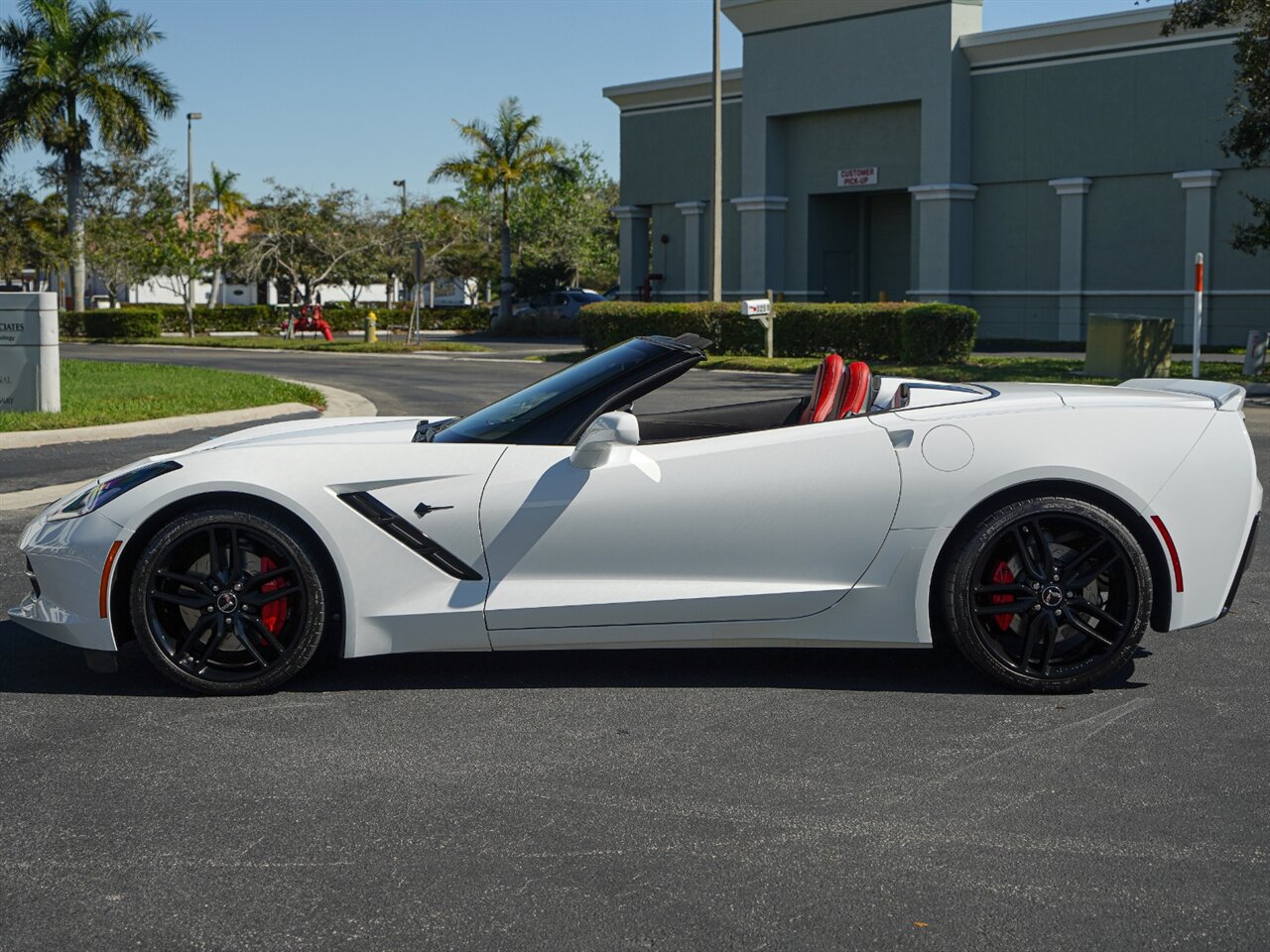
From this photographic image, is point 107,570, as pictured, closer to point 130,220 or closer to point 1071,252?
point 1071,252

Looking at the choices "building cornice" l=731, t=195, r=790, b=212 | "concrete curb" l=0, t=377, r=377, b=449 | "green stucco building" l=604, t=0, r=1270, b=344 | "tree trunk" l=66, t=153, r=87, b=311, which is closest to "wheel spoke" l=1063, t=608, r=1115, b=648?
"concrete curb" l=0, t=377, r=377, b=449

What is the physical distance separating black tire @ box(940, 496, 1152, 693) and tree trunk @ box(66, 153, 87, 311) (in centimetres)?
4684

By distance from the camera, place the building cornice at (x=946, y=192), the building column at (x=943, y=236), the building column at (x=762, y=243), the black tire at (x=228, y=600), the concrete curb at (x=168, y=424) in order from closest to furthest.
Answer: the black tire at (x=228, y=600) < the concrete curb at (x=168, y=424) < the building cornice at (x=946, y=192) < the building column at (x=943, y=236) < the building column at (x=762, y=243)

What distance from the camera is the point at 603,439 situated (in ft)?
15.9

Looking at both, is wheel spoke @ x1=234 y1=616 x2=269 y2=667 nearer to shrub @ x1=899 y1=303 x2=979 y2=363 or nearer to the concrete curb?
the concrete curb

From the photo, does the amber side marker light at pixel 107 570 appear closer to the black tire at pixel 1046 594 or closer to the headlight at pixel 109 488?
the headlight at pixel 109 488

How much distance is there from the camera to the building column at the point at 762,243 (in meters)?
43.8

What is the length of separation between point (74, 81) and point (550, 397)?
45.2m

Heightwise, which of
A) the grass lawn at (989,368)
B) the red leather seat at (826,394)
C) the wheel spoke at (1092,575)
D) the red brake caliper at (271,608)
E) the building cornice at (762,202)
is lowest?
the red brake caliper at (271,608)

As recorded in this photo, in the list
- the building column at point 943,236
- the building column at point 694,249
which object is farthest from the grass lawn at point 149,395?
the building column at point 694,249

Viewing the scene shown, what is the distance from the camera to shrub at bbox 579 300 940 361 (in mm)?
28859

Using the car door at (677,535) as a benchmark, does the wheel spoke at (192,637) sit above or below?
below

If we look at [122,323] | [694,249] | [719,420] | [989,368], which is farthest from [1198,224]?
[719,420]

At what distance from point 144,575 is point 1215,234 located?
35.8 m
